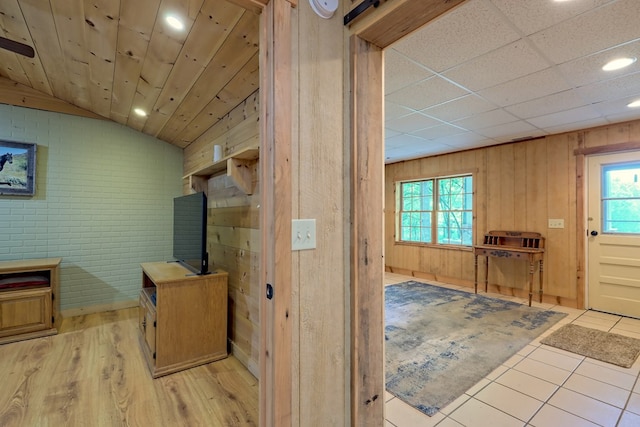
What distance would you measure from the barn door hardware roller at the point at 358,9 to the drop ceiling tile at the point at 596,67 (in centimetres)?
195

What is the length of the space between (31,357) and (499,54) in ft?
14.6

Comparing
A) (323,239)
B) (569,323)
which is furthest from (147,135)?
(569,323)

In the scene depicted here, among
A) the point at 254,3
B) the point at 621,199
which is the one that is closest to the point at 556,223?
the point at 621,199

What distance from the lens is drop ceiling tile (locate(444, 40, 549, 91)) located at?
Result: 6.98 feet

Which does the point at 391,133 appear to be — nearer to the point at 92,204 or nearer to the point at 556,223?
the point at 556,223

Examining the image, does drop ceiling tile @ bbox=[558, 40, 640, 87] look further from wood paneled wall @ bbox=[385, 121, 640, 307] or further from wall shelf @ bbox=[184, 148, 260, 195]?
wall shelf @ bbox=[184, 148, 260, 195]

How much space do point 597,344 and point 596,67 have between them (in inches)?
96.0

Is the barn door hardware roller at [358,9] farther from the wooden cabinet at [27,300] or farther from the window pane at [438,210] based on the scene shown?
the window pane at [438,210]

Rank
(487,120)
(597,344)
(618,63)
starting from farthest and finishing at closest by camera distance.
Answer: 1. (487,120)
2. (597,344)
3. (618,63)

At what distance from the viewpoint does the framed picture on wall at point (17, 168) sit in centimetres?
328

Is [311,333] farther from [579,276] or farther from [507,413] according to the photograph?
[579,276]

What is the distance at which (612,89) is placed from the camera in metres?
2.69

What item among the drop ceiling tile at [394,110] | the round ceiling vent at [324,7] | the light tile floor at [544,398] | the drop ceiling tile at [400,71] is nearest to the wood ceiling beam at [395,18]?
the round ceiling vent at [324,7]

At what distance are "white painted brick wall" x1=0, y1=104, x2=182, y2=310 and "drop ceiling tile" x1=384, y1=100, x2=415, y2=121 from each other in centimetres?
299
